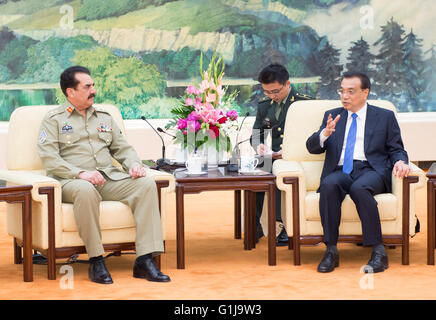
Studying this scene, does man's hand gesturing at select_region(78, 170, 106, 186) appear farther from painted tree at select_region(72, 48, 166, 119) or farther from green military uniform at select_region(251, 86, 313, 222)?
painted tree at select_region(72, 48, 166, 119)

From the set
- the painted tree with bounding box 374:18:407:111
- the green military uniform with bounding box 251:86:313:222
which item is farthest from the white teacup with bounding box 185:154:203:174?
the painted tree with bounding box 374:18:407:111

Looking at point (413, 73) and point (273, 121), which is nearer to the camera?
point (273, 121)

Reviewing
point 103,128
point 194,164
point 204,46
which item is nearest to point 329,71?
point 204,46

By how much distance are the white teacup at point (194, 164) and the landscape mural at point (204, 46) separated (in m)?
4.68

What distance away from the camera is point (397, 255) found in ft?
15.2

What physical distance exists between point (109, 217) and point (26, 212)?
442 mm

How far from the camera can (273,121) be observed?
208 inches

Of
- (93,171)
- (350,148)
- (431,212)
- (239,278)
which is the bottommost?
(239,278)

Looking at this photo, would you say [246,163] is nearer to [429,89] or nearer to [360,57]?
[360,57]

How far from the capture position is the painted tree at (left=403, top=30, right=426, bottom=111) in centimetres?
941

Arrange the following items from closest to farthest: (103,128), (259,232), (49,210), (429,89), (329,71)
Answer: (49,210) < (103,128) < (259,232) < (329,71) < (429,89)

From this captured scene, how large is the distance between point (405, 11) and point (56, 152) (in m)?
6.30

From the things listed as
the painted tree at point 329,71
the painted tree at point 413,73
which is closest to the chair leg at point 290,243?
the painted tree at point 329,71

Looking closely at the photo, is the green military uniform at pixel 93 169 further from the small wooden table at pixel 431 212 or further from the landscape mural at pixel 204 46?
the landscape mural at pixel 204 46
